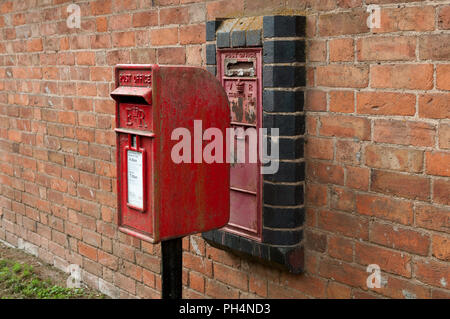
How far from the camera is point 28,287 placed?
463cm

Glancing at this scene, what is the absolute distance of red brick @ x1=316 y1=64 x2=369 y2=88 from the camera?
101 inches

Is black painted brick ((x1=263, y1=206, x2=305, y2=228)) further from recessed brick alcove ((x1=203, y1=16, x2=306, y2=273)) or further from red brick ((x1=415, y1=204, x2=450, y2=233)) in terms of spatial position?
red brick ((x1=415, y1=204, x2=450, y2=233))

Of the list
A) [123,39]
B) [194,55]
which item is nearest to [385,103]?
[194,55]

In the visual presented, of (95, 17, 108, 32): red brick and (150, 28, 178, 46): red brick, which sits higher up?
(95, 17, 108, 32): red brick

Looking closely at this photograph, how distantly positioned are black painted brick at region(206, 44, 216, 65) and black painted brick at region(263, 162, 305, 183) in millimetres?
722

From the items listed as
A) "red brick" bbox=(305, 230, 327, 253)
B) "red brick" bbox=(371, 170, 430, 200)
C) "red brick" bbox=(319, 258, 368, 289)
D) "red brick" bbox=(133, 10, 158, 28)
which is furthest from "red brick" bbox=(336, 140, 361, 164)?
"red brick" bbox=(133, 10, 158, 28)

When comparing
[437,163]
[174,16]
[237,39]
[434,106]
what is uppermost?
[174,16]

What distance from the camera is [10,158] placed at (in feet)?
18.1

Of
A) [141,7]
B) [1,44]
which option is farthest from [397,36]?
[1,44]

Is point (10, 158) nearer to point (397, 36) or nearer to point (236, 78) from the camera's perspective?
point (236, 78)

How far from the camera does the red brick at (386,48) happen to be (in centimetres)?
238

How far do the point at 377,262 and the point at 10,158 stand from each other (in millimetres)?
4097

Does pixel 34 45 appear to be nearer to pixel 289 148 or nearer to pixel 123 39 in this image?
pixel 123 39

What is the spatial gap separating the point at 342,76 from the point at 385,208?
66 centimetres
